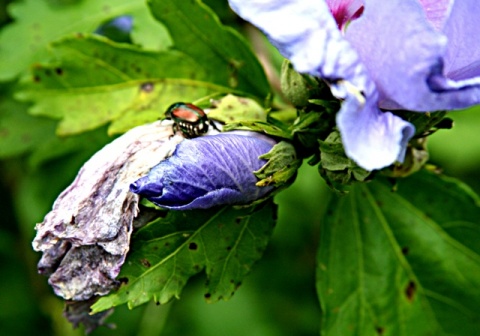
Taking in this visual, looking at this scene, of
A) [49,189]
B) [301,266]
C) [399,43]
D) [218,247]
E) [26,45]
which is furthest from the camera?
[301,266]

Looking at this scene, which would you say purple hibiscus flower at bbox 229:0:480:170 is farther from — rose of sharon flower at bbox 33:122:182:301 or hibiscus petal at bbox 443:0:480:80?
rose of sharon flower at bbox 33:122:182:301

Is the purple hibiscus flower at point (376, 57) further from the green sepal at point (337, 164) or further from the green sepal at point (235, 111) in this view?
the green sepal at point (235, 111)

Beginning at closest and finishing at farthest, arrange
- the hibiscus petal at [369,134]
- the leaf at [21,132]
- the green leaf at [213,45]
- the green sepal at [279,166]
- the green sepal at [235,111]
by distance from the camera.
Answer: the hibiscus petal at [369,134] < the green sepal at [279,166] < the green sepal at [235,111] < the green leaf at [213,45] < the leaf at [21,132]

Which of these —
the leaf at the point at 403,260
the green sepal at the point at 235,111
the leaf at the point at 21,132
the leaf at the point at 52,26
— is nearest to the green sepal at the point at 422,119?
the green sepal at the point at 235,111

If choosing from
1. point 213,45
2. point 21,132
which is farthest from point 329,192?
point 21,132

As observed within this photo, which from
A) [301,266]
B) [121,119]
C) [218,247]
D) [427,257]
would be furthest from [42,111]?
[301,266]

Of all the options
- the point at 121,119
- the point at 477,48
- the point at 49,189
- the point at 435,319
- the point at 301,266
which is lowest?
the point at 301,266

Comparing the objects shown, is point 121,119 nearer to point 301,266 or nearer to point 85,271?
point 85,271
